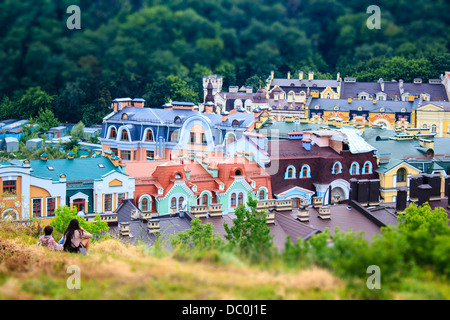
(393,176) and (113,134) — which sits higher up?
(113,134)

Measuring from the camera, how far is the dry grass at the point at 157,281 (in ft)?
17.7

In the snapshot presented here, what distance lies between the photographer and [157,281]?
18.3ft

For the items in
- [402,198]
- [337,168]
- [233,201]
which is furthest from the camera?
[337,168]

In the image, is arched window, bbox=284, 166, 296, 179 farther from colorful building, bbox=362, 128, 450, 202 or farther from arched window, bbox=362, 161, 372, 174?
colorful building, bbox=362, 128, 450, 202

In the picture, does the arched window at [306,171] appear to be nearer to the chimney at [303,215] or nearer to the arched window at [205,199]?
the arched window at [205,199]

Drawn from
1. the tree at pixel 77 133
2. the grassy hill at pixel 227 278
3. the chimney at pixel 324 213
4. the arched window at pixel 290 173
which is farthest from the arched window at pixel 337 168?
the tree at pixel 77 133

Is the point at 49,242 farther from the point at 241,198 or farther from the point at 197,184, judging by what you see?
the point at 241,198

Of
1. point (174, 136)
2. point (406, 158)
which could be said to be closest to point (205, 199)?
point (406, 158)

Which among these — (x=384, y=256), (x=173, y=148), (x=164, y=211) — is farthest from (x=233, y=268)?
(x=173, y=148)

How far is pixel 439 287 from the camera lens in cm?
555

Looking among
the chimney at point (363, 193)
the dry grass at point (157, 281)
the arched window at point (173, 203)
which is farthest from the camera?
the arched window at point (173, 203)

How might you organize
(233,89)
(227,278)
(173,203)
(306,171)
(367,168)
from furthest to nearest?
(233,89) → (367,168) → (306,171) → (173,203) → (227,278)

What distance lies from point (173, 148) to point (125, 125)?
236 cm

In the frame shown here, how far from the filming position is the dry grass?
5391mm
